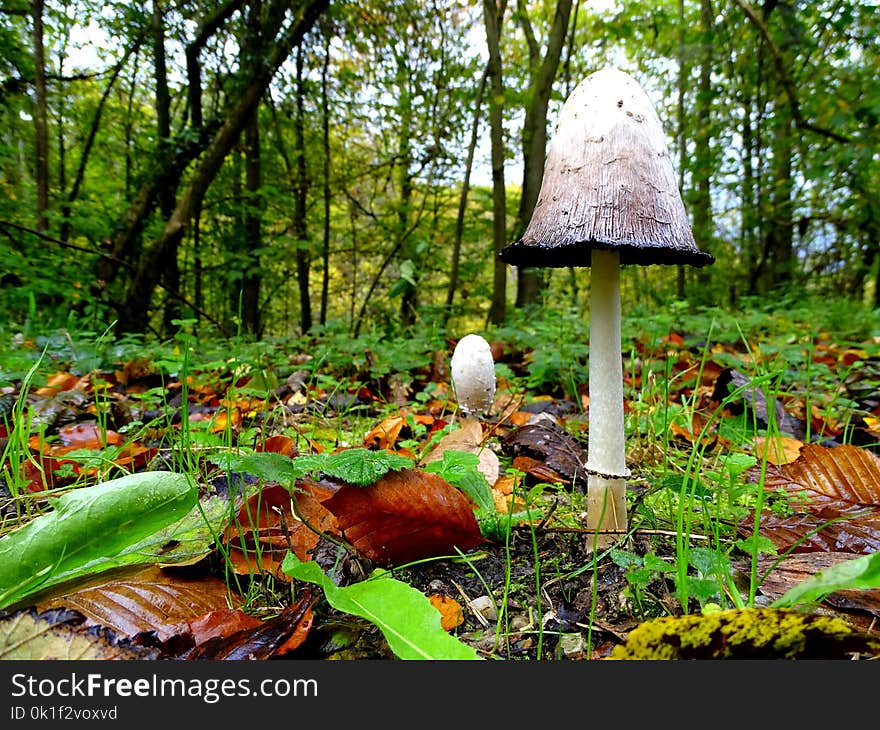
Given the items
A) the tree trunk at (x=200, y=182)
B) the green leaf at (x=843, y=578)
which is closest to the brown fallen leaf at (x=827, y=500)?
the green leaf at (x=843, y=578)

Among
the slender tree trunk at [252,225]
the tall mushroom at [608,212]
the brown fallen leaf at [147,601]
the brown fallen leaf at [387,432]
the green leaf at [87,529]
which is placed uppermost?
the slender tree trunk at [252,225]

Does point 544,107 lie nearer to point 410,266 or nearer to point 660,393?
point 410,266

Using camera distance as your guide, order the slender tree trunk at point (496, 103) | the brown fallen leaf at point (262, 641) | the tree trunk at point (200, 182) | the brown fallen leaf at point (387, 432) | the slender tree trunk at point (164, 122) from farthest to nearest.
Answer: the slender tree trunk at point (164, 122)
the slender tree trunk at point (496, 103)
the tree trunk at point (200, 182)
the brown fallen leaf at point (387, 432)
the brown fallen leaf at point (262, 641)

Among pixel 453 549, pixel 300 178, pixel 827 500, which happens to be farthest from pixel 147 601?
pixel 300 178

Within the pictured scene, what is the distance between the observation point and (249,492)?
1386mm

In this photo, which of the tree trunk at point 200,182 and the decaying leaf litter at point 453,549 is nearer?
the decaying leaf litter at point 453,549

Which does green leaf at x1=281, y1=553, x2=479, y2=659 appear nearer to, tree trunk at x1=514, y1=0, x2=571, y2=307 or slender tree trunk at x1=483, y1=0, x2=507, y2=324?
tree trunk at x1=514, y1=0, x2=571, y2=307

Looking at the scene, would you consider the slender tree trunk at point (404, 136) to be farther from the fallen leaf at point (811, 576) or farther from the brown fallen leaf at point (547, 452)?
the fallen leaf at point (811, 576)

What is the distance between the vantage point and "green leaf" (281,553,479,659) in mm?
822

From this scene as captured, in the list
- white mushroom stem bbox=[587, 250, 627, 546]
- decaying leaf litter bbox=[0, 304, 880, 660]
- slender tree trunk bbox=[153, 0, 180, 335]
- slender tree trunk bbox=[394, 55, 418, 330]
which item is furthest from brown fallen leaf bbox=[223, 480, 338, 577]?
slender tree trunk bbox=[394, 55, 418, 330]

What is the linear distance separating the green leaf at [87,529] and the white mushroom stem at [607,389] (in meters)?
0.99

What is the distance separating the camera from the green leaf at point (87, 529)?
94 cm

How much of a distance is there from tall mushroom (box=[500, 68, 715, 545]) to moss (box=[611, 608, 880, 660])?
0.43 m

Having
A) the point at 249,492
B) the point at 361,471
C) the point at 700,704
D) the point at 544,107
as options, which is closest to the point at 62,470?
the point at 249,492
